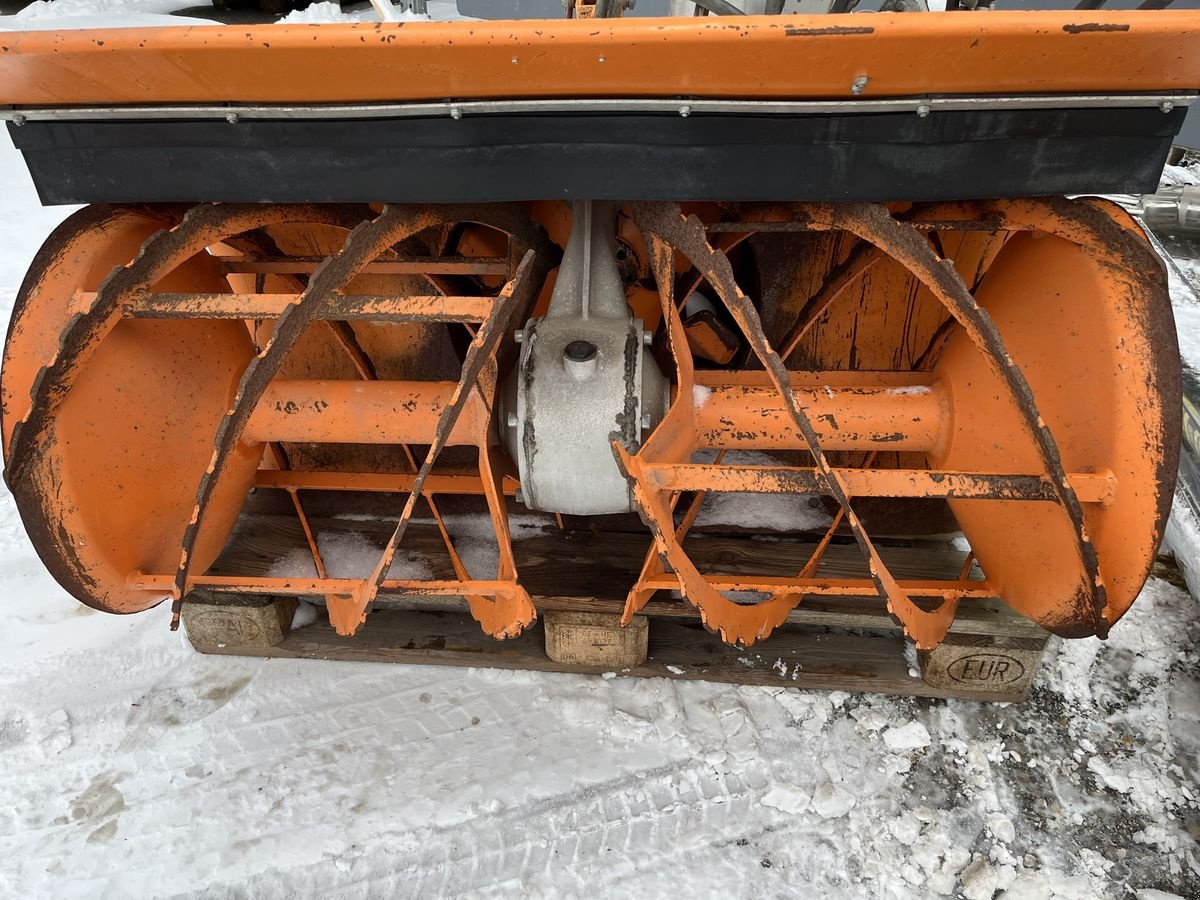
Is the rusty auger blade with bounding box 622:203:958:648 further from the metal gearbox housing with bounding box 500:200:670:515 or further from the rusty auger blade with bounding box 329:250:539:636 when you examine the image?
the rusty auger blade with bounding box 329:250:539:636

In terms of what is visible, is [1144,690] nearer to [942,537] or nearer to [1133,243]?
[942,537]

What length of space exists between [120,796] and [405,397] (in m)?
1.33

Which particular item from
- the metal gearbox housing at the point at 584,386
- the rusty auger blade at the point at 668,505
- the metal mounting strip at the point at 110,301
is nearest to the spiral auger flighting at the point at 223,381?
the metal mounting strip at the point at 110,301

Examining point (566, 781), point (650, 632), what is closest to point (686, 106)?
point (650, 632)

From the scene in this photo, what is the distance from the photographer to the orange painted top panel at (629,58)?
48.3 inches

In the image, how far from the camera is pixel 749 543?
2408 millimetres

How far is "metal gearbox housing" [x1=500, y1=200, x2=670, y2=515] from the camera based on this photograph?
5.98ft

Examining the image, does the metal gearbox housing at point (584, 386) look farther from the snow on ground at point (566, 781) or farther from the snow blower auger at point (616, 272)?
the snow on ground at point (566, 781)

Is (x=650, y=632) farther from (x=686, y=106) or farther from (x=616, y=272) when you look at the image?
(x=686, y=106)

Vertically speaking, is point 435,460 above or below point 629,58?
below

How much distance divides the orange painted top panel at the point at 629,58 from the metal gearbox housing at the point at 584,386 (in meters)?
0.53

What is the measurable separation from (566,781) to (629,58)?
69.1 inches

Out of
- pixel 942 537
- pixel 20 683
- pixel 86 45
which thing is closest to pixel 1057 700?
pixel 942 537

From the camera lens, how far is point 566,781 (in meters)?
2.01
